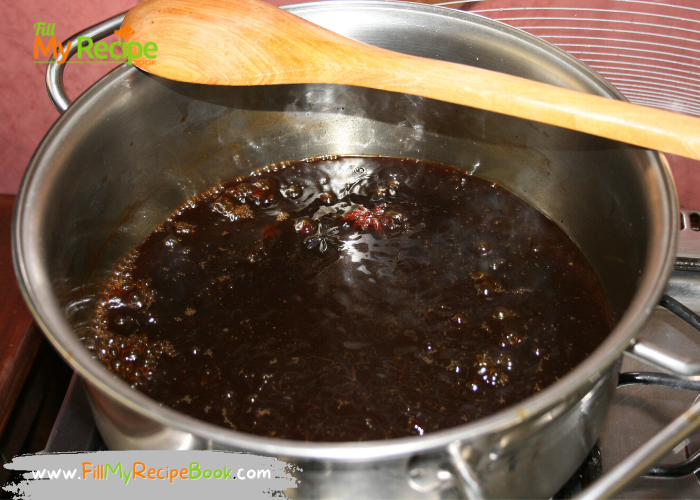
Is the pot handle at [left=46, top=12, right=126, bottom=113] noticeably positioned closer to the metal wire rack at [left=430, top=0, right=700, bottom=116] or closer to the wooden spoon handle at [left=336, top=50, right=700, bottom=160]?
the wooden spoon handle at [left=336, top=50, right=700, bottom=160]

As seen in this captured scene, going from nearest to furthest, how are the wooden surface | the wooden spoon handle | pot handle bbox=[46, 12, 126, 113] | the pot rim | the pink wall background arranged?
the pot rim
the wooden spoon handle
pot handle bbox=[46, 12, 126, 113]
the wooden surface
the pink wall background

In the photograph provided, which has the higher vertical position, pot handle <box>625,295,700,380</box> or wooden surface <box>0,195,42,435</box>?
pot handle <box>625,295,700,380</box>

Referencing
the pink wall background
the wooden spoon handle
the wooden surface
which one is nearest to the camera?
the wooden spoon handle

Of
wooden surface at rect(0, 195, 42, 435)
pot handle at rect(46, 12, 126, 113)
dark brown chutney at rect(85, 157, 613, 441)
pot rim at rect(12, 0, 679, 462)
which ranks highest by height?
pot handle at rect(46, 12, 126, 113)

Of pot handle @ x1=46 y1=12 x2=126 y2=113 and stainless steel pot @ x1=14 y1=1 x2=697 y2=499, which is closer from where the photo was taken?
stainless steel pot @ x1=14 y1=1 x2=697 y2=499

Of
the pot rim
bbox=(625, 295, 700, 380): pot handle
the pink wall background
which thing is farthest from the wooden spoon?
the pink wall background

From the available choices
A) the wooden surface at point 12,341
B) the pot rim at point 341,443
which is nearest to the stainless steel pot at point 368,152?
the pot rim at point 341,443

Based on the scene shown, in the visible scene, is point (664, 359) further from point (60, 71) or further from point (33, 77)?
point (33, 77)
